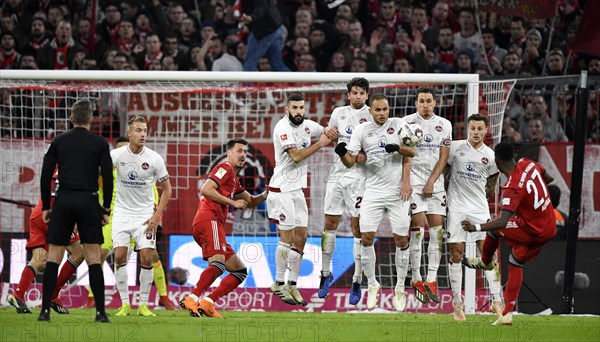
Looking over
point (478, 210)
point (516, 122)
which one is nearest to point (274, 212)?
point (478, 210)

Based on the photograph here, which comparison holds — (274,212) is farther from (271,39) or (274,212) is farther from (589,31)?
(589,31)

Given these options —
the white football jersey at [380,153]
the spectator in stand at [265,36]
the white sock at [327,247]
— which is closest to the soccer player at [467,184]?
the white football jersey at [380,153]

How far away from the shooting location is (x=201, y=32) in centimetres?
1894

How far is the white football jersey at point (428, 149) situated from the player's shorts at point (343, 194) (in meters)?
0.65

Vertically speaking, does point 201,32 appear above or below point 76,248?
above

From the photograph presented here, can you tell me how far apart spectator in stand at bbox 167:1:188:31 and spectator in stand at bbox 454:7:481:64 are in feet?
15.4

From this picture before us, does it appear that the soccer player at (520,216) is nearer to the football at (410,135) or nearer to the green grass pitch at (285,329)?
the green grass pitch at (285,329)

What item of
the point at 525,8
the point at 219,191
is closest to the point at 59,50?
the point at 219,191

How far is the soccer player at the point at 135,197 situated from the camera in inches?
535

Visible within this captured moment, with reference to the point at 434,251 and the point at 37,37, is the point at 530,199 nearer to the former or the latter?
the point at 434,251

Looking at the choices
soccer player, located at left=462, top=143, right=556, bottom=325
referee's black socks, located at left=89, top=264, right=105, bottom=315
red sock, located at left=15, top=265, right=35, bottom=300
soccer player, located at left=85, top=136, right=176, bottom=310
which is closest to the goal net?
soccer player, located at left=85, top=136, right=176, bottom=310

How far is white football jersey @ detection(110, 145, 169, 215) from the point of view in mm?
13641

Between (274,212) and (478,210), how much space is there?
248 centimetres

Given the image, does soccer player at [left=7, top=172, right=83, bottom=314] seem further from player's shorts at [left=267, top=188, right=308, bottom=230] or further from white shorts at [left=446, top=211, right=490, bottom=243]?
white shorts at [left=446, top=211, right=490, bottom=243]
